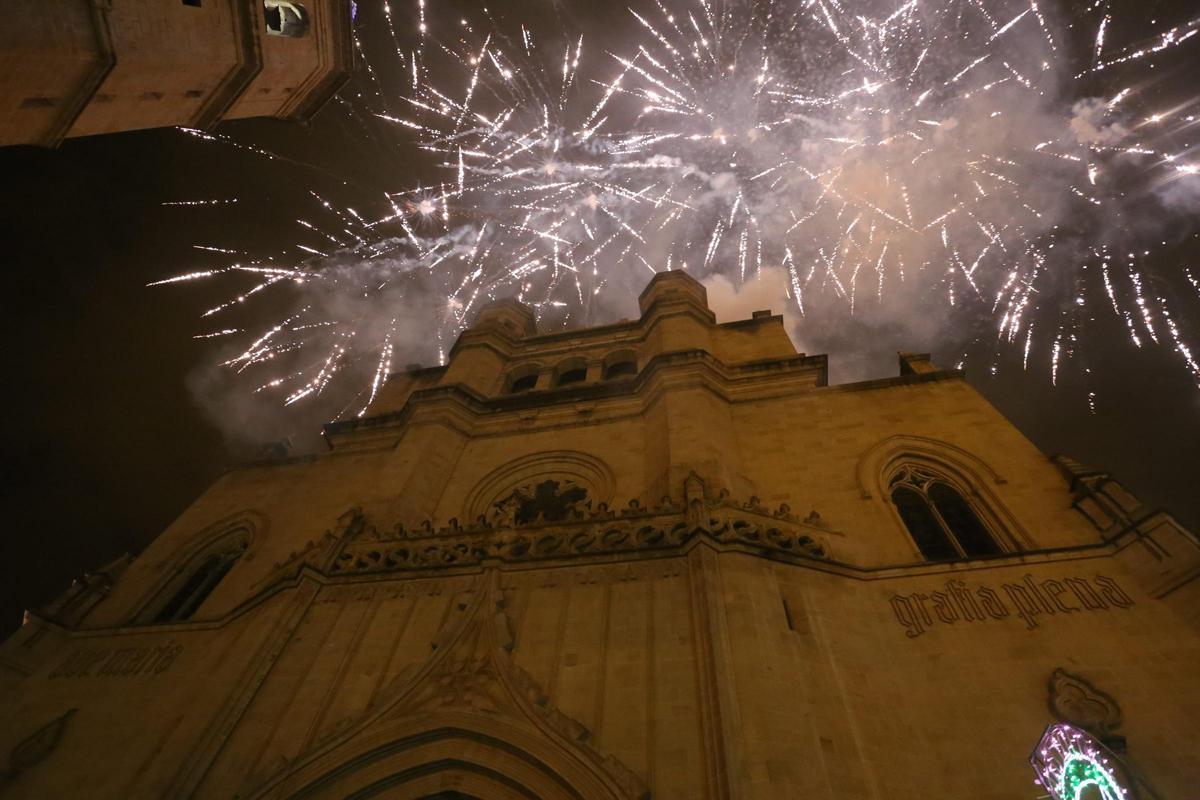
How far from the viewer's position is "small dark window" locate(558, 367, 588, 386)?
21500 millimetres

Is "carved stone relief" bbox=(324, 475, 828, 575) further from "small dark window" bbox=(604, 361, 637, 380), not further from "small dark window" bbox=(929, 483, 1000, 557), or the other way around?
"small dark window" bbox=(604, 361, 637, 380)

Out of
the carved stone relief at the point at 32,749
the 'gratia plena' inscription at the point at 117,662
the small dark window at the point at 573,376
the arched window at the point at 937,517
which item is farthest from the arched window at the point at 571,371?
the carved stone relief at the point at 32,749

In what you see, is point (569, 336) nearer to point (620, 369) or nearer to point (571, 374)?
point (571, 374)

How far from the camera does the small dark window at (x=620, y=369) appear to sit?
21.2m

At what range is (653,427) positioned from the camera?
50.3 ft

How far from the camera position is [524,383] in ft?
72.2

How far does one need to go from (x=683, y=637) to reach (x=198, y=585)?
12620 millimetres

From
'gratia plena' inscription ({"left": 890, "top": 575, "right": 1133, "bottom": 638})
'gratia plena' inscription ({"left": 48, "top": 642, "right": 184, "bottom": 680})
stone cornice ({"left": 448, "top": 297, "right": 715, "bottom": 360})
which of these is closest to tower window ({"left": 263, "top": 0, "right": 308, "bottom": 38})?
stone cornice ({"left": 448, "top": 297, "right": 715, "bottom": 360})

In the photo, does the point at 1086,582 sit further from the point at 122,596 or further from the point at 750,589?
the point at 122,596

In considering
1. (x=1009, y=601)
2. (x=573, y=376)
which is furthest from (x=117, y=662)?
(x=1009, y=601)

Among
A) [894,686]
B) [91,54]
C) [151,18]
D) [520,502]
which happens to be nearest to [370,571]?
[520,502]

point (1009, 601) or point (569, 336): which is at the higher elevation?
point (569, 336)

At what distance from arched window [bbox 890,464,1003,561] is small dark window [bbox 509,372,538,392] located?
1258cm

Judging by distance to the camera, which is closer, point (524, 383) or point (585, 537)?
point (585, 537)
